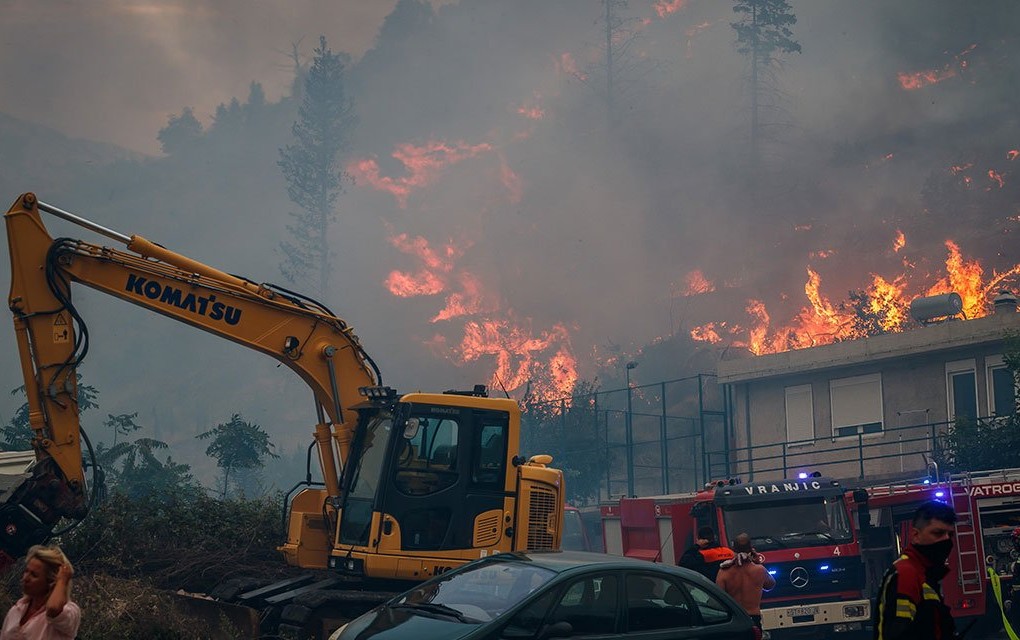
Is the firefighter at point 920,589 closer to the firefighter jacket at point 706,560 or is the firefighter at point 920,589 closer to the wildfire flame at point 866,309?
the firefighter jacket at point 706,560

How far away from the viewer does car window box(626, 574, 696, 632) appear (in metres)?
9.62

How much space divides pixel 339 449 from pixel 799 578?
7.36 m

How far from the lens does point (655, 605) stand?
979cm

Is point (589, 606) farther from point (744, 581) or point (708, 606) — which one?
point (744, 581)

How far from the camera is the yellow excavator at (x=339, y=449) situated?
1402 centimetres

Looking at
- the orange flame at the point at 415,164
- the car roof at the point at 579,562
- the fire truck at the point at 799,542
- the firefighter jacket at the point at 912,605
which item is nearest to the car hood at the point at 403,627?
the car roof at the point at 579,562

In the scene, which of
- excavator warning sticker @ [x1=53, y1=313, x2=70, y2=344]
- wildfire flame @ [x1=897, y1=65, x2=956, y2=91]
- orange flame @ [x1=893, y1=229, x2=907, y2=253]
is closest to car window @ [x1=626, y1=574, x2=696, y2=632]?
excavator warning sticker @ [x1=53, y1=313, x2=70, y2=344]

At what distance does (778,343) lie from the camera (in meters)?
59.3

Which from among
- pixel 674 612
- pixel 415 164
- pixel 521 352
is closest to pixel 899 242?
pixel 521 352

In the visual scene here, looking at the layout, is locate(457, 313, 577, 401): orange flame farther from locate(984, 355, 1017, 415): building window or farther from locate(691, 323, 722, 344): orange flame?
locate(984, 355, 1017, 415): building window

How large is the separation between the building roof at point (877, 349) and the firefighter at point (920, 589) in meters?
24.8

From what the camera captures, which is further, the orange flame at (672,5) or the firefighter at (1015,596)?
the orange flame at (672,5)

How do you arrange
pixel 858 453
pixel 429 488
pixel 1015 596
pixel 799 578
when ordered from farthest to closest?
1. pixel 858 453
2. pixel 799 578
3. pixel 1015 596
4. pixel 429 488

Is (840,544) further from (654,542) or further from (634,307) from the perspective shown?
(634,307)
